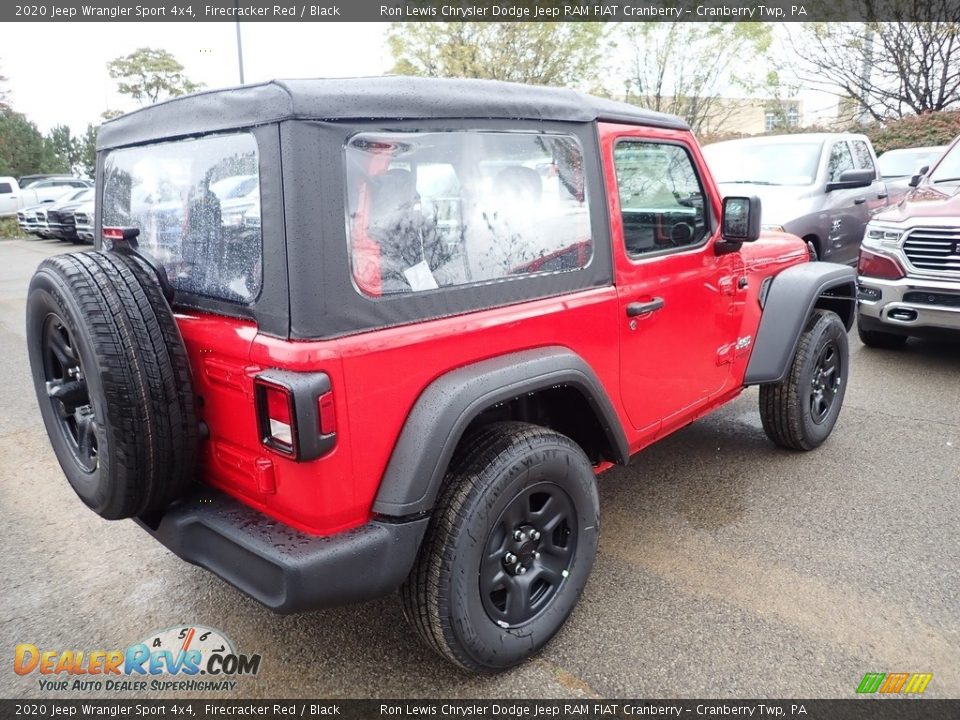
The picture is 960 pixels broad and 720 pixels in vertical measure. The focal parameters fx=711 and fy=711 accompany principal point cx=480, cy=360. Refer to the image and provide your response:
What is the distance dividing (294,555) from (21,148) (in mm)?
38303

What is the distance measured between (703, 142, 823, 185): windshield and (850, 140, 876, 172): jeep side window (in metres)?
0.84

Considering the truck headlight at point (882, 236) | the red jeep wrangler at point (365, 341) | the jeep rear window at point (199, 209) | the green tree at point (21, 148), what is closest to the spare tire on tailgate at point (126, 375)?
the red jeep wrangler at point (365, 341)

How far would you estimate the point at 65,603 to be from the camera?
9.35ft

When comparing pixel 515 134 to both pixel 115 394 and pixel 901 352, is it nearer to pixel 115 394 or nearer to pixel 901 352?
pixel 115 394

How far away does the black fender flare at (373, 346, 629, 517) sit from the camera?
203 centimetres

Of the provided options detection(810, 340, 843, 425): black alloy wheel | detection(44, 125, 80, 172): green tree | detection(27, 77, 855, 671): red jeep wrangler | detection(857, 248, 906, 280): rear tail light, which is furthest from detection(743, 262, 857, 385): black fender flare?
detection(44, 125, 80, 172): green tree

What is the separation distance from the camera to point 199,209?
2.27m

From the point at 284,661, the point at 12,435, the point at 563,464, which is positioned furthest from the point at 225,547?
the point at 12,435

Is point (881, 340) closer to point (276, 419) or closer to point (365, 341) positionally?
point (365, 341)

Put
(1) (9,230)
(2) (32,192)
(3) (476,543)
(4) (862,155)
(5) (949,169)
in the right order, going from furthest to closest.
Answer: (2) (32,192)
(1) (9,230)
(4) (862,155)
(5) (949,169)
(3) (476,543)

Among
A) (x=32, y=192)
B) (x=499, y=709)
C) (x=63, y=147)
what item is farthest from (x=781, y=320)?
(x=63, y=147)

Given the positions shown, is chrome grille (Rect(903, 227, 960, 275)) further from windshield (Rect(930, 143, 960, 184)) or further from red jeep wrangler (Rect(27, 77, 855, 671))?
red jeep wrangler (Rect(27, 77, 855, 671))

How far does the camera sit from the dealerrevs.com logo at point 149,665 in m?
2.43

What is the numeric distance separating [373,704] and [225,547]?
2.36 ft
